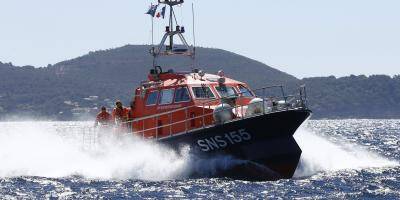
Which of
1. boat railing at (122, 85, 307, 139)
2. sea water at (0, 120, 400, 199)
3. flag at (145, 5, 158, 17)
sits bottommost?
sea water at (0, 120, 400, 199)

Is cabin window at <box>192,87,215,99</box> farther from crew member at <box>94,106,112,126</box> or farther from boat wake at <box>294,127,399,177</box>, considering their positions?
crew member at <box>94,106,112,126</box>

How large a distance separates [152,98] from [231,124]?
3923 mm

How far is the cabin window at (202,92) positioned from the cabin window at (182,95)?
239mm

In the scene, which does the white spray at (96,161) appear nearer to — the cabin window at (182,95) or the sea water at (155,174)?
the sea water at (155,174)

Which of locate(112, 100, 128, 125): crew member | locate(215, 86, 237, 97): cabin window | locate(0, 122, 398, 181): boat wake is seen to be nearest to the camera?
locate(0, 122, 398, 181): boat wake

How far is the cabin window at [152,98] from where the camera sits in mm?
27156

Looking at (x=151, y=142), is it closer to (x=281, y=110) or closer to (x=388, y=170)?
(x=281, y=110)

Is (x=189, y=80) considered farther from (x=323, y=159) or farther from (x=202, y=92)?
(x=323, y=159)

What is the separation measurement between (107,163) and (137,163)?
1587 millimetres

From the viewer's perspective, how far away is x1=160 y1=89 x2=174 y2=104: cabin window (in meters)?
26.6

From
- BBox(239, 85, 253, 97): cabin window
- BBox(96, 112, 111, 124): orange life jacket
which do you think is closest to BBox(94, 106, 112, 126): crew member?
BBox(96, 112, 111, 124): orange life jacket

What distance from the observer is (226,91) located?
2677cm

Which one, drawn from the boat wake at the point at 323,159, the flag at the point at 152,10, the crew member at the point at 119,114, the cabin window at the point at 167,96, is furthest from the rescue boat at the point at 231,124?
the flag at the point at 152,10

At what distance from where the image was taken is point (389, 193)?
22.5m
